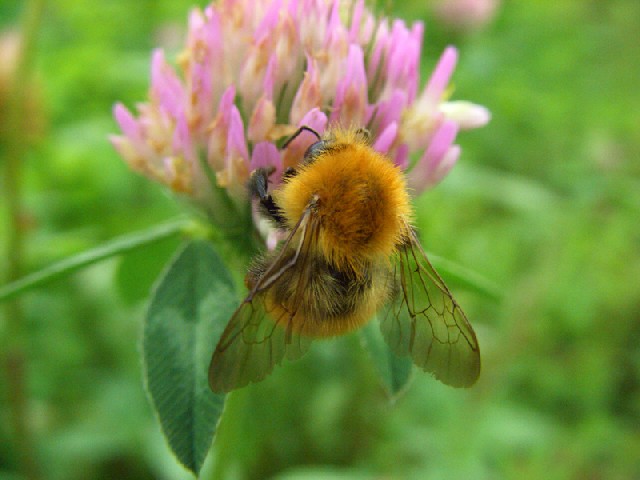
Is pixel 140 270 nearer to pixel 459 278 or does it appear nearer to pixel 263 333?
pixel 459 278

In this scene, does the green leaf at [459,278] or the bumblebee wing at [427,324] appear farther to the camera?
the green leaf at [459,278]

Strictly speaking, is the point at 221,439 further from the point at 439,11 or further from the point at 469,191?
the point at 439,11

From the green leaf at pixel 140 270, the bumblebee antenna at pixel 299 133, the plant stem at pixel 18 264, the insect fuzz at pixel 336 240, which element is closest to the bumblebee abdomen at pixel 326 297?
the insect fuzz at pixel 336 240

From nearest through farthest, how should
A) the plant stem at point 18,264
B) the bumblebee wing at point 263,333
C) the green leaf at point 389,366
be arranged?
1. the bumblebee wing at point 263,333
2. the green leaf at point 389,366
3. the plant stem at point 18,264

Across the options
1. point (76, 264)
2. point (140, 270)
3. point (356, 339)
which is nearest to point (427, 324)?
point (76, 264)

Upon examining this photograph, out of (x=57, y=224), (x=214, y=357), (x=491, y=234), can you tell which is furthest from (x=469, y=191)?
(x=214, y=357)

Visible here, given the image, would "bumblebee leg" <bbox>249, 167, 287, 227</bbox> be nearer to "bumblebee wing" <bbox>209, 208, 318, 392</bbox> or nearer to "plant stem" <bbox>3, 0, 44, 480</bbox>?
"bumblebee wing" <bbox>209, 208, 318, 392</bbox>

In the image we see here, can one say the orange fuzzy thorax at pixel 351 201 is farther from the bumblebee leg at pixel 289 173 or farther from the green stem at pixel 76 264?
the green stem at pixel 76 264
